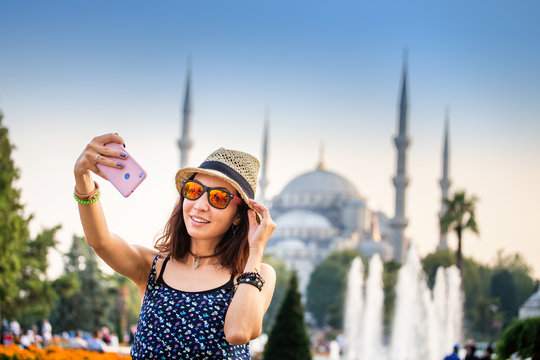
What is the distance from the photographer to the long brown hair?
8.19ft

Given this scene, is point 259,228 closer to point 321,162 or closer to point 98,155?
point 98,155

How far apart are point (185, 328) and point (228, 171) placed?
0.47m

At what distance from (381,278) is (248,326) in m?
38.8

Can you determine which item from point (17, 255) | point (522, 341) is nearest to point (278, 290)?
point (17, 255)

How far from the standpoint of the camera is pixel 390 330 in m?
35.9

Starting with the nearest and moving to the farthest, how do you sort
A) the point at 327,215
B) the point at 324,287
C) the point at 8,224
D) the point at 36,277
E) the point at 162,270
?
1. the point at 162,270
2. the point at 8,224
3. the point at 36,277
4. the point at 324,287
5. the point at 327,215

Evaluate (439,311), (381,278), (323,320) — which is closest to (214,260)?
(439,311)

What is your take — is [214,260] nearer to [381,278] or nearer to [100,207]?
[100,207]

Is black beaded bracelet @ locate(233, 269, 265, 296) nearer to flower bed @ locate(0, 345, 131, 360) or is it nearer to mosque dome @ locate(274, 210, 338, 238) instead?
flower bed @ locate(0, 345, 131, 360)

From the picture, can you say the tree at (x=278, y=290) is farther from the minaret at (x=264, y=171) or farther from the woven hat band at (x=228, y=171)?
the woven hat band at (x=228, y=171)

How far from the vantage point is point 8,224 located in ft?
46.9

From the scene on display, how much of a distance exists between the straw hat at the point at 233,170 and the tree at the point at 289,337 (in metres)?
8.45

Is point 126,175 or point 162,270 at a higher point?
point 126,175

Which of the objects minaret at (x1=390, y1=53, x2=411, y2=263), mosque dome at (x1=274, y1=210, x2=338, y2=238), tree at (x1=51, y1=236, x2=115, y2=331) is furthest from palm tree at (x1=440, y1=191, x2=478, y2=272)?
mosque dome at (x1=274, y1=210, x2=338, y2=238)
